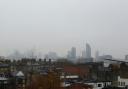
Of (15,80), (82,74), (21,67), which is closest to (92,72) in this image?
(82,74)

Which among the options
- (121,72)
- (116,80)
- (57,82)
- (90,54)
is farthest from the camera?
(90,54)

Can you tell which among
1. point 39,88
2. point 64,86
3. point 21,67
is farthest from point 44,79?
point 21,67

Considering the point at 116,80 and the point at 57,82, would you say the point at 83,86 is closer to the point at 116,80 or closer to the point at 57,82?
the point at 57,82

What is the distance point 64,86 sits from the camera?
117 ft

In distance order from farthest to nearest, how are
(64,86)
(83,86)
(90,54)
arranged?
(90,54), (64,86), (83,86)

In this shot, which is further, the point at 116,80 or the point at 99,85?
the point at 116,80

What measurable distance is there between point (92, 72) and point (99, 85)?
14.5 m

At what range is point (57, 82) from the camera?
38219 mm

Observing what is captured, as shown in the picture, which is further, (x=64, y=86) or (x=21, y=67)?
(x=21, y=67)

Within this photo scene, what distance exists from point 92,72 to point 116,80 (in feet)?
27.7

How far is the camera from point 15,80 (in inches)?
1523

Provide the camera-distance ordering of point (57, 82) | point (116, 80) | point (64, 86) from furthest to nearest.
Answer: point (116, 80), point (57, 82), point (64, 86)

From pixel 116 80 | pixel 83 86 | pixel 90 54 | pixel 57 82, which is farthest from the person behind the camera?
pixel 90 54

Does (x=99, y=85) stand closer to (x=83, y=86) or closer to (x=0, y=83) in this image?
Result: (x=83, y=86)
